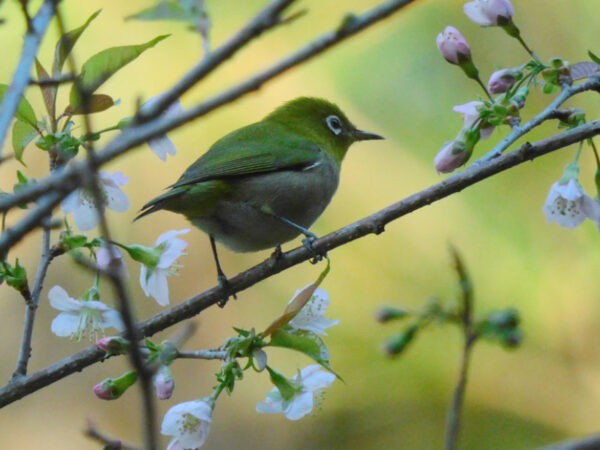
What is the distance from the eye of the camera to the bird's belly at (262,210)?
3855mm

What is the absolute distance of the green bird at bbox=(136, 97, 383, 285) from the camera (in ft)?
12.3

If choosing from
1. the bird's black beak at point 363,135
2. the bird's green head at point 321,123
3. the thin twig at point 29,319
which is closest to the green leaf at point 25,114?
the thin twig at point 29,319

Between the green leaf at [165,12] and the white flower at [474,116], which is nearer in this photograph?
the green leaf at [165,12]

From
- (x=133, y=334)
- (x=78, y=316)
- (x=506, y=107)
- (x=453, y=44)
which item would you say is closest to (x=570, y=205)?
(x=506, y=107)

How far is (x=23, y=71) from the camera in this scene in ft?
5.69

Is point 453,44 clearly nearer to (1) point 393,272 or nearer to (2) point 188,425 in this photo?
(2) point 188,425

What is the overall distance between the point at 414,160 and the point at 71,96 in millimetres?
3350

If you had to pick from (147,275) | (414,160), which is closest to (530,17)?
(414,160)

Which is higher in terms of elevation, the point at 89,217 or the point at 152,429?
the point at 89,217

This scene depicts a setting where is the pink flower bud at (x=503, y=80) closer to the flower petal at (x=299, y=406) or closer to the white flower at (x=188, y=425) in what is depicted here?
the flower petal at (x=299, y=406)

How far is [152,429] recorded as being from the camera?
1031 millimetres

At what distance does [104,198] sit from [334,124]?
2310 mm

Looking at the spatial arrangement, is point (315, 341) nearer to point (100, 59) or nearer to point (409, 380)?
point (100, 59)

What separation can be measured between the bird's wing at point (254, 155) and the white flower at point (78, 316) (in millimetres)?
1066
